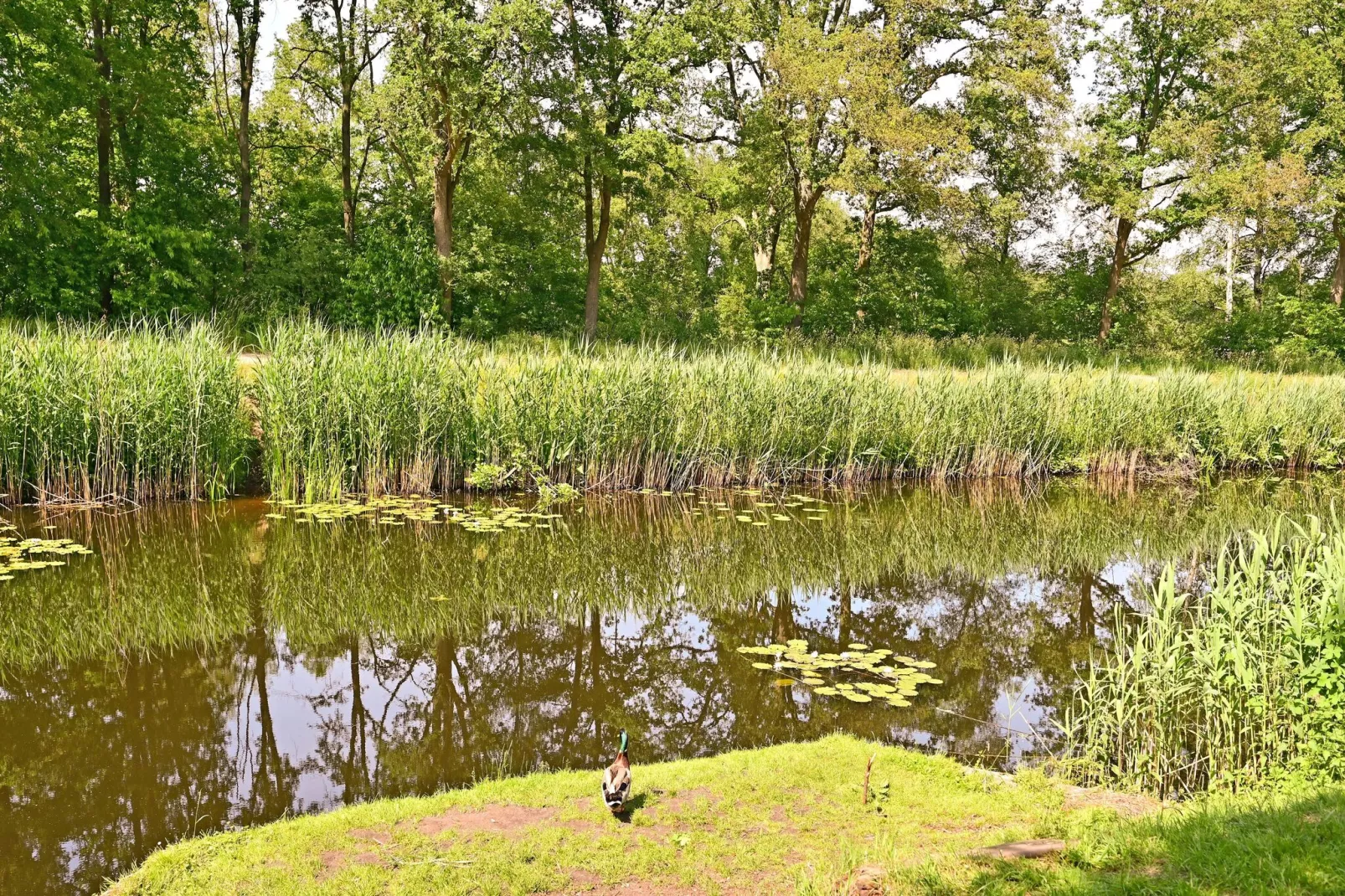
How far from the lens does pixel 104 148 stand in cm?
1869

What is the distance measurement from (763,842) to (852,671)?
2655 millimetres

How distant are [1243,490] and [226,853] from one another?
15.0 metres

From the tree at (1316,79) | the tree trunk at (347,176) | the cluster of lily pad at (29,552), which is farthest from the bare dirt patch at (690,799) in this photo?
the tree at (1316,79)

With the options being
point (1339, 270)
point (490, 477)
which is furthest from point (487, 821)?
point (1339, 270)

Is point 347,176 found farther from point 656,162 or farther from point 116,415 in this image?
point 116,415

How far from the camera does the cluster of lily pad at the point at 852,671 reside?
5.87 meters

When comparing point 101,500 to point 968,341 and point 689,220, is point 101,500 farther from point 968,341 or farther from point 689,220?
point 689,220

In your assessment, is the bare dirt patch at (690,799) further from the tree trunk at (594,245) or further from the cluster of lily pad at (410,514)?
the tree trunk at (594,245)

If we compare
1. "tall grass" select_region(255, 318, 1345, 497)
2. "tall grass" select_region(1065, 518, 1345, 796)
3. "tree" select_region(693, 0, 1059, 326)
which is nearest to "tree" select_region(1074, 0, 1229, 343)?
"tree" select_region(693, 0, 1059, 326)

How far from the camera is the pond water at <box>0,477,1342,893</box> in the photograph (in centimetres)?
459

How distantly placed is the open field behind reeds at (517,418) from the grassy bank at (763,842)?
23.9 feet

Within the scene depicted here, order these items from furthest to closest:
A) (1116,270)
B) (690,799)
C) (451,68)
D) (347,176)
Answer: (1116,270), (347,176), (451,68), (690,799)

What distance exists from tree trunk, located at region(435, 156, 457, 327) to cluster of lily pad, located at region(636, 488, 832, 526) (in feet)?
38.7

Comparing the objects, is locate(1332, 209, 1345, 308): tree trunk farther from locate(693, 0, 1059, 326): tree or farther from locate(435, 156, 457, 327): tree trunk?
locate(435, 156, 457, 327): tree trunk
